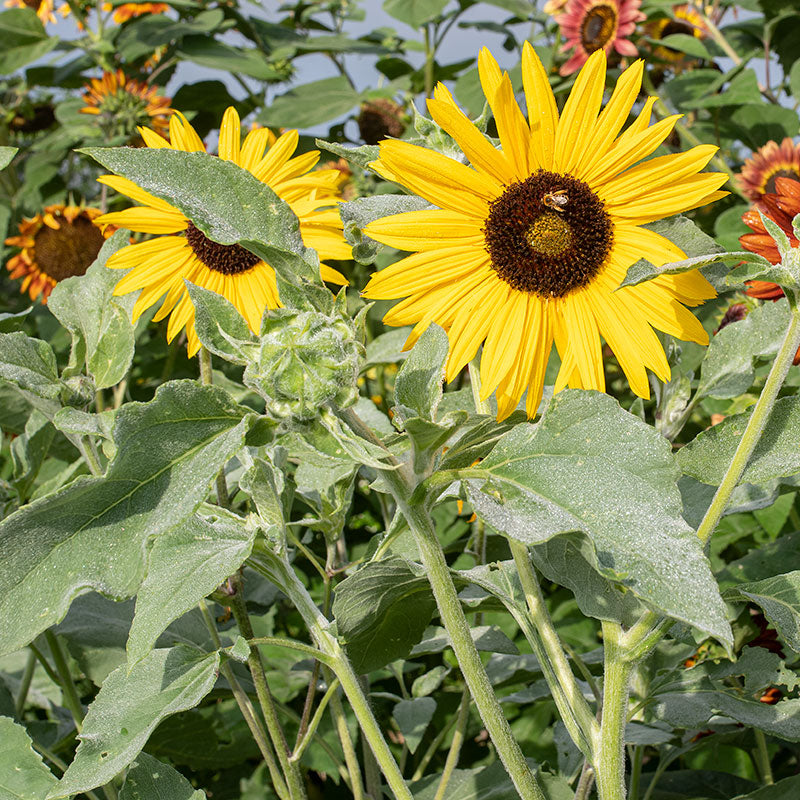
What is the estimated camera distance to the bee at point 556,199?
2.02 feet

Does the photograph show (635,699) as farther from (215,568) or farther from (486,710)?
(215,568)

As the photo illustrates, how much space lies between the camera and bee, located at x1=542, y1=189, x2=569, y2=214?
0.62 m

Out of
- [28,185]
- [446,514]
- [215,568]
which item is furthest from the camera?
[28,185]

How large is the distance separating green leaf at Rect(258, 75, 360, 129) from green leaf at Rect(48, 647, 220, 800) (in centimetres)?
146

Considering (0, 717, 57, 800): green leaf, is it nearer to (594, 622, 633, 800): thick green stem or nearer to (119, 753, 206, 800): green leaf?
(119, 753, 206, 800): green leaf

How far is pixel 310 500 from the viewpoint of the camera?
0.76 m

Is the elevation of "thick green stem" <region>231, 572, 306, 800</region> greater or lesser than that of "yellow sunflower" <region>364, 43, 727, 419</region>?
lesser

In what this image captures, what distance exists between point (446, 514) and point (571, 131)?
2.87 feet

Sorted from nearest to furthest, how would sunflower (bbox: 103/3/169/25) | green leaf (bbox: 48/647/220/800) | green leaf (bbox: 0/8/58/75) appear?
1. green leaf (bbox: 48/647/220/800)
2. green leaf (bbox: 0/8/58/75)
3. sunflower (bbox: 103/3/169/25)

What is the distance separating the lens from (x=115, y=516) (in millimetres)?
448

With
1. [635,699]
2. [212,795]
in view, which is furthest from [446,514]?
[635,699]

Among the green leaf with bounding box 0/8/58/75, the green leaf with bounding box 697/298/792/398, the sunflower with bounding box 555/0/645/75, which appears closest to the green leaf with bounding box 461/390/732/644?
the green leaf with bounding box 697/298/792/398

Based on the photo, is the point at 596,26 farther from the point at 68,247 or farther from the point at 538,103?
the point at 538,103

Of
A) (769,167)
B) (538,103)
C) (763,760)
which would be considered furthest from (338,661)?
(769,167)
